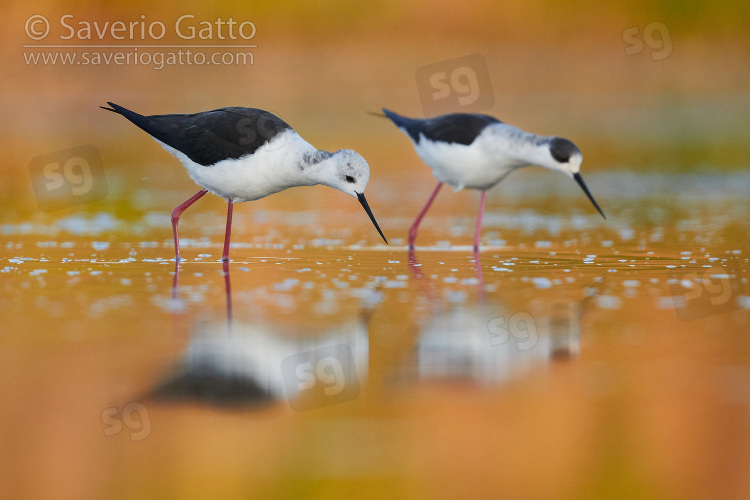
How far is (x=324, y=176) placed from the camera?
7418 millimetres

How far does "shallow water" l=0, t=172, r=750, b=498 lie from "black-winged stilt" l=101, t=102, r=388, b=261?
56 cm

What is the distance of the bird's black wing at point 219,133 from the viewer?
7422mm

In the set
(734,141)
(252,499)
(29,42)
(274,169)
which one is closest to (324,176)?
(274,169)

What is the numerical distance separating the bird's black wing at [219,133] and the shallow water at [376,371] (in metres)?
0.78

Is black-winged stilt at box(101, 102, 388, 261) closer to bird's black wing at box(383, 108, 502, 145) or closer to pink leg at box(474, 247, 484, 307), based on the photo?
pink leg at box(474, 247, 484, 307)

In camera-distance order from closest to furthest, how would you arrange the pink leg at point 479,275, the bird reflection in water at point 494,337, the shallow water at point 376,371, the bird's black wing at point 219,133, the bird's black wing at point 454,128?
the shallow water at point 376,371 < the bird reflection in water at point 494,337 < the pink leg at point 479,275 < the bird's black wing at point 219,133 < the bird's black wing at point 454,128

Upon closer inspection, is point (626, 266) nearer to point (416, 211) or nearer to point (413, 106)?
point (416, 211)

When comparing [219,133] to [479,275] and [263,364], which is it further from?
[263,364]

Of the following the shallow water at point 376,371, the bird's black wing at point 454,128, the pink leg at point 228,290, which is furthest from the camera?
the bird's black wing at point 454,128

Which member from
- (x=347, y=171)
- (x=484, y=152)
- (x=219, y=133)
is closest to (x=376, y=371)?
(x=347, y=171)

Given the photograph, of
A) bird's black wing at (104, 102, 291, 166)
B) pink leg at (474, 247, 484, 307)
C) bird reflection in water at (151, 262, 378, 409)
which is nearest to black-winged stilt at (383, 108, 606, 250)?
pink leg at (474, 247, 484, 307)

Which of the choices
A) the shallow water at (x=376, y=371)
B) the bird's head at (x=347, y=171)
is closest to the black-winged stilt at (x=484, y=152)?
the shallow water at (x=376, y=371)

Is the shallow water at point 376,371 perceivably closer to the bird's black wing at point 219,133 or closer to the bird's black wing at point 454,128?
the bird's black wing at point 219,133

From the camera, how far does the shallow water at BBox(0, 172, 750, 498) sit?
3.87 metres
